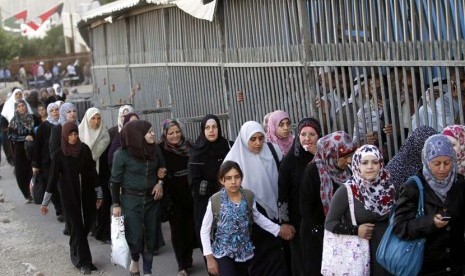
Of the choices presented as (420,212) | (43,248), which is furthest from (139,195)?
(420,212)

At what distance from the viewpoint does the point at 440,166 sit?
4.95 meters

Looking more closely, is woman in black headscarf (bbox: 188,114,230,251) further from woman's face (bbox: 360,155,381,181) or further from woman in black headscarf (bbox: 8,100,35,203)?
woman in black headscarf (bbox: 8,100,35,203)

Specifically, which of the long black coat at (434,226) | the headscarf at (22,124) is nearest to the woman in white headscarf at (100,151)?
the headscarf at (22,124)

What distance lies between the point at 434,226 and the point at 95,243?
6.27 m

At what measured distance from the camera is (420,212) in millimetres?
5008

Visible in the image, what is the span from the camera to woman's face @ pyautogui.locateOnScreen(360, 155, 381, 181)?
5246 mm

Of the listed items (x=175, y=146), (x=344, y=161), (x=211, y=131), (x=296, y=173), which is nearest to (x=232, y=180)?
(x=296, y=173)

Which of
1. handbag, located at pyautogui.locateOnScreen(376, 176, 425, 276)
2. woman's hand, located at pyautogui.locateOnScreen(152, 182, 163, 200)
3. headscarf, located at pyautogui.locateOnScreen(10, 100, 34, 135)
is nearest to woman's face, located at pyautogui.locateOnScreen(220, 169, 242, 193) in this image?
handbag, located at pyautogui.locateOnScreen(376, 176, 425, 276)

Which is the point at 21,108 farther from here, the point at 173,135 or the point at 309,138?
the point at 309,138

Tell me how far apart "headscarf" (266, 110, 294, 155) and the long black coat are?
2.59 m

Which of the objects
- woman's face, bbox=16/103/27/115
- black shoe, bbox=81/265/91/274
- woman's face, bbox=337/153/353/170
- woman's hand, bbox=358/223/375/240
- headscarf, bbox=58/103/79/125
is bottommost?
black shoe, bbox=81/265/91/274

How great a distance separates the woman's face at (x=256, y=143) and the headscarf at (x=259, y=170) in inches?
1.0

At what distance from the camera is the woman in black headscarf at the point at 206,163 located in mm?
7750

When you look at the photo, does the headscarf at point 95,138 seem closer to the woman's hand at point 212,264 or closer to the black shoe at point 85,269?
the black shoe at point 85,269
